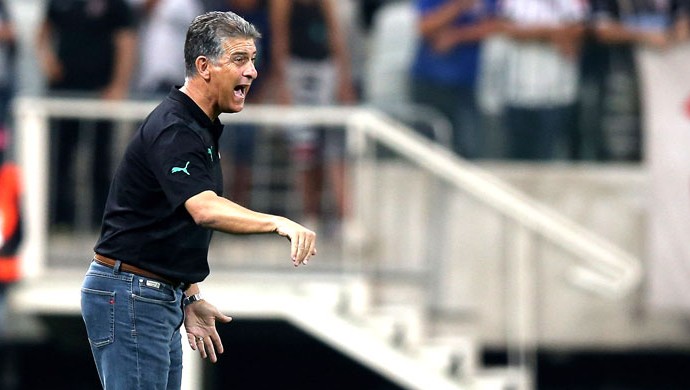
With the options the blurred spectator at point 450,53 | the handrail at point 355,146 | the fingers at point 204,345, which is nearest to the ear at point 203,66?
the fingers at point 204,345

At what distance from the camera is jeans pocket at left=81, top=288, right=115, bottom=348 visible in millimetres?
5699

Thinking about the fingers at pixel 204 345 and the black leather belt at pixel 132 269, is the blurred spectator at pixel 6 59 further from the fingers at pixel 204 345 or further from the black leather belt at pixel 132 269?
the black leather belt at pixel 132 269

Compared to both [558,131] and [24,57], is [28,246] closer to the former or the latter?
[24,57]

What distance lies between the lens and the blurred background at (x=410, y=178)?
10984 millimetres

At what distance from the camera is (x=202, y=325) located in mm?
6117

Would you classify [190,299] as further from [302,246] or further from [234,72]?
[302,246]

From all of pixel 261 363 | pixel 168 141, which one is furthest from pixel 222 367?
pixel 168 141

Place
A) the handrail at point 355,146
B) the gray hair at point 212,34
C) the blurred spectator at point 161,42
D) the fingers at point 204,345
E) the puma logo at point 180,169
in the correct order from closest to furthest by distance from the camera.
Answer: the puma logo at point 180,169 < the gray hair at point 212,34 < the fingers at point 204,345 < the handrail at point 355,146 < the blurred spectator at point 161,42

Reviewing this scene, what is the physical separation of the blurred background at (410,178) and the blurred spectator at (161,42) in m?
0.01

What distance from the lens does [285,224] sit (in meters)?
5.23

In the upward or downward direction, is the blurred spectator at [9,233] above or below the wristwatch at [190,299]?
below

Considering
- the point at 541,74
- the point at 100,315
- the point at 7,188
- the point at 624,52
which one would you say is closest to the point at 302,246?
the point at 100,315

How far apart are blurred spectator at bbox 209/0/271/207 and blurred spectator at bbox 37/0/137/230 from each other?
2.34 feet

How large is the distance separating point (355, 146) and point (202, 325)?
4.94m
